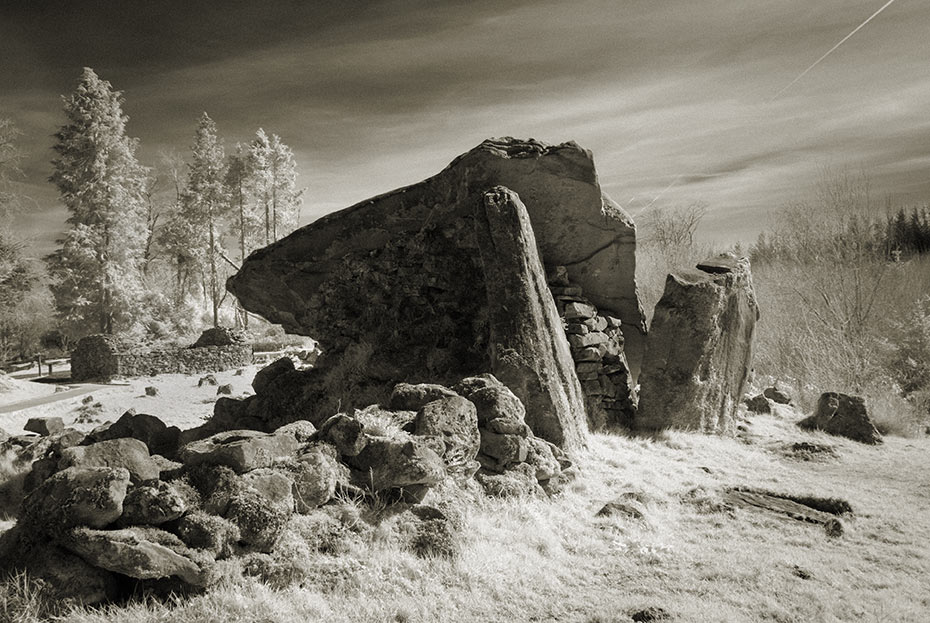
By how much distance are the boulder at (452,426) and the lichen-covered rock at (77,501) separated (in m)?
2.09

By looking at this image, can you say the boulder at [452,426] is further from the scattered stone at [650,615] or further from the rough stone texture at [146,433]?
the rough stone texture at [146,433]

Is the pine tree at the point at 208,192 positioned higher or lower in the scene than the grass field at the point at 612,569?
higher

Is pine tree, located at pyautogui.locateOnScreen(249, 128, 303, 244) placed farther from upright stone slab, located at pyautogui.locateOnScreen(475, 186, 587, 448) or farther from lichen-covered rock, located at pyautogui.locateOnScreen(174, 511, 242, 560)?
lichen-covered rock, located at pyautogui.locateOnScreen(174, 511, 242, 560)

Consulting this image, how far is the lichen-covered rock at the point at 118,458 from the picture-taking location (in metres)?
3.78

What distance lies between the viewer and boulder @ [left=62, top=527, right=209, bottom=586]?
293 centimetres

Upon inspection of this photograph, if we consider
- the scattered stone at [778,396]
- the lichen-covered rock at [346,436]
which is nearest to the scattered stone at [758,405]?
the scattered stone at [778,396]

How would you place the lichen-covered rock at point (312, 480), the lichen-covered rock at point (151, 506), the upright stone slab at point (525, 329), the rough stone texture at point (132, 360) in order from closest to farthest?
the lichen-covered rock at point (151, 506)
the lichen-covered rock at point (312, 480)
the upright stone slab at point (525, 329)
the rough stone texture at point (132, 360)

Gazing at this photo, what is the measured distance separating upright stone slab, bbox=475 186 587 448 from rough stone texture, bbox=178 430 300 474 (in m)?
2.65

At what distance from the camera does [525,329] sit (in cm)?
633

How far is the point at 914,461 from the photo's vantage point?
7.71m

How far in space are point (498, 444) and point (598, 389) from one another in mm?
3064

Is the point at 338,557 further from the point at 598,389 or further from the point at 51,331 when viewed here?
the point at 51,331

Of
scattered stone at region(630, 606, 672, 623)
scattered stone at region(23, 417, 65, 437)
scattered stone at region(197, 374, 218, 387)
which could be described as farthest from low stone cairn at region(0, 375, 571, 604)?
scattered stone at region(197, 374, 218, 387)

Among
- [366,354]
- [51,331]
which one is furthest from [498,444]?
[51,331]
